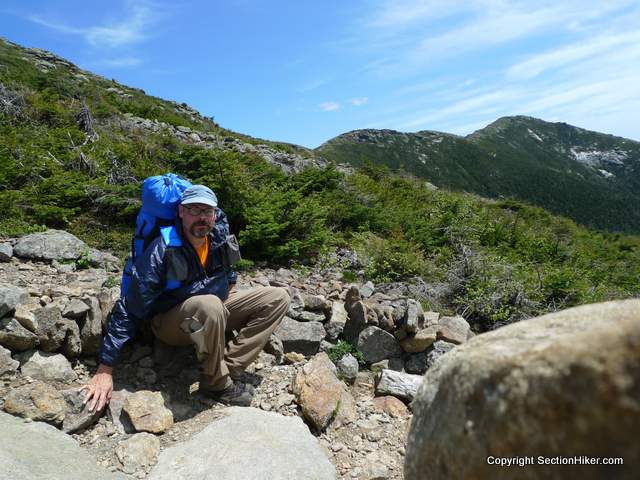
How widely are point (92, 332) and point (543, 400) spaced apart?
3.76m

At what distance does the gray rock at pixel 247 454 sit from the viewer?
300cm

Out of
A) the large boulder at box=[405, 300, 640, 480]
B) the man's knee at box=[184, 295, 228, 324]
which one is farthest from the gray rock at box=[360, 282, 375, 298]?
the large boulder at box=[405, 300, 640, 480]

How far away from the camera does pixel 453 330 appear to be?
5332 mm

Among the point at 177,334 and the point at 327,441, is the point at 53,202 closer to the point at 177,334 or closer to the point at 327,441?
the point at 177,334

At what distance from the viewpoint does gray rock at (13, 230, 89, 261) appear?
5539 millimetres

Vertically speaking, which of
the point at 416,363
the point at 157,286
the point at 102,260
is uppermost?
the point at 102,260

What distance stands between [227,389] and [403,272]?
14.7 ft

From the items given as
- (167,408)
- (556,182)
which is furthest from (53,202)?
(556,182)

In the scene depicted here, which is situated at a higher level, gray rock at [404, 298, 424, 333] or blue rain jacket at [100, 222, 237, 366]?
blue rain jacket at [100, 222, 237, 366]

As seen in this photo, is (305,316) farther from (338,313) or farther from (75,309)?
Answer: (75,309)

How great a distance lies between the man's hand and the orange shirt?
1.19m

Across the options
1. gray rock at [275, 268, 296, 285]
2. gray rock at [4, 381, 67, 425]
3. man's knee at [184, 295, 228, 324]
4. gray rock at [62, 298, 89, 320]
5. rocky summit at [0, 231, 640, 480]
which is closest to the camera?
rocky summit at [0, 231, 640, 480]

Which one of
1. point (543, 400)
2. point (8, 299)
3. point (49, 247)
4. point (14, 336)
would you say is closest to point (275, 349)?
point (14, 336)

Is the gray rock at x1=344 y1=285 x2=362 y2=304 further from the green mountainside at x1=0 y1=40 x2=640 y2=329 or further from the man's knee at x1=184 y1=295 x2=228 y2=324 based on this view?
the man's knee at x1=184 y1=295 x2=228 y2=324
